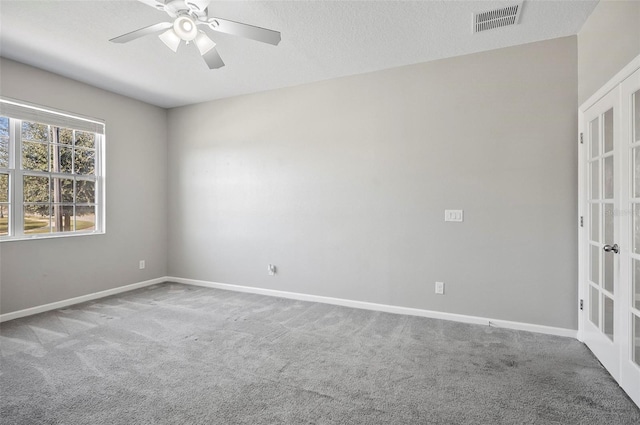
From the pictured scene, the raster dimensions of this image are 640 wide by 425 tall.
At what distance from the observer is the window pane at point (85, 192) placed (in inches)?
161

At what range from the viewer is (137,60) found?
134 inches

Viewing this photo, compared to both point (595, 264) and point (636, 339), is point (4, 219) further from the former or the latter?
point (595, 264)

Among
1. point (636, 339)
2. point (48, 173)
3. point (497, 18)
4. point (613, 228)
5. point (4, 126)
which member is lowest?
point (636, 339)

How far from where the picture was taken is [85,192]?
4.16m

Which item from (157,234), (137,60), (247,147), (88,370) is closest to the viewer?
(88,370)

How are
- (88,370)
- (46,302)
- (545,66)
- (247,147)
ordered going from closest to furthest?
(88,370), (545,66), (46,302), (247,147)

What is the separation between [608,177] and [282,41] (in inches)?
114

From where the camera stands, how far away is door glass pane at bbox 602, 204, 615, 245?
90.4 inches

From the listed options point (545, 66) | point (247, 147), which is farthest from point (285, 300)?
point (545, 66)

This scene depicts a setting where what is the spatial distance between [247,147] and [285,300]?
2.16m

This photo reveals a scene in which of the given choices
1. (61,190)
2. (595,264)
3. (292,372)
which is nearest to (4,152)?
(61,190)

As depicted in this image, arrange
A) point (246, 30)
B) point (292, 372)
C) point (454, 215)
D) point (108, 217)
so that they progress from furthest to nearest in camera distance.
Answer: point (108, 217) < point (454, 215) < point (292, 372) < point (246, 30)

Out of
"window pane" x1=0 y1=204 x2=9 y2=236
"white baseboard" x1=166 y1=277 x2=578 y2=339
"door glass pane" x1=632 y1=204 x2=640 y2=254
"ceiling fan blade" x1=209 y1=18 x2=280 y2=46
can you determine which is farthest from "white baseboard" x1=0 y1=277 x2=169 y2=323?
"door glass pane" x1=632 y1=204 x2=640 y2=254

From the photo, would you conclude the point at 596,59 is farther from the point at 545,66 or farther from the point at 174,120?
the point at 174,120
